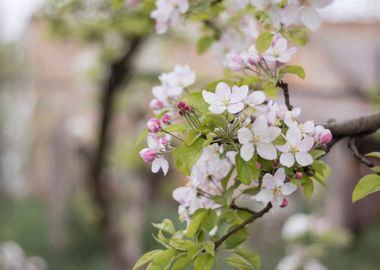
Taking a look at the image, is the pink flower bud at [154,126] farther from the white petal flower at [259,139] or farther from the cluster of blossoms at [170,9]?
the cluster of blossoms at [170,9]

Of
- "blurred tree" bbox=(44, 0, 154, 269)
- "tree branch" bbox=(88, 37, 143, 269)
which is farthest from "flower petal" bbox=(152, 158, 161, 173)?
"tree branch" bbox=(88, 37, 143, 269)

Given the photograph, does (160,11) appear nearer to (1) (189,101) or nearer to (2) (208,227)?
(1) (189,101)

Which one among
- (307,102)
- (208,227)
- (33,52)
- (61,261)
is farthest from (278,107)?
(33,52)

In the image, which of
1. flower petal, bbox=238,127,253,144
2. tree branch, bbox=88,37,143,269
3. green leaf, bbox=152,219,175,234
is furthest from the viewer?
tree branch, bbox=88,37,143,269

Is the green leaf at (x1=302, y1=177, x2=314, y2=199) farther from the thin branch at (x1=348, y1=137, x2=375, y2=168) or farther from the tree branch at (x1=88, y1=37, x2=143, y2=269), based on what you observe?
the tree branch at (x1=88, y1=37, x2=143, y2=269)

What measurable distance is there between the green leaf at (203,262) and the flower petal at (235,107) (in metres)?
0.27

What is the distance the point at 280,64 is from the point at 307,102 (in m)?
7.49

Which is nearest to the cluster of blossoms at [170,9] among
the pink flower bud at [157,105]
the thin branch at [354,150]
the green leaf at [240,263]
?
the pink flower bud at [157,105]

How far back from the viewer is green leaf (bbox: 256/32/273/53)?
48.2 inches

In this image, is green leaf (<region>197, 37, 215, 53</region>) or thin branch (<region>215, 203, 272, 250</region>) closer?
thin branch (<region>215, 203, 272, 250</region>)

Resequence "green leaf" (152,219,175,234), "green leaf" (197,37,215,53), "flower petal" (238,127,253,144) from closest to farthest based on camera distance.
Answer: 1. "flower petal" (238,127,253,144)
2. "green leaf" (152,219,175,234)
3. "green leaf" (197,37,215,53)

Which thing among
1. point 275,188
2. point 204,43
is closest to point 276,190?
point 275,188

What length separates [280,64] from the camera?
1233mm

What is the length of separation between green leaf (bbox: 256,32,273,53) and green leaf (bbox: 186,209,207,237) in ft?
1.06
